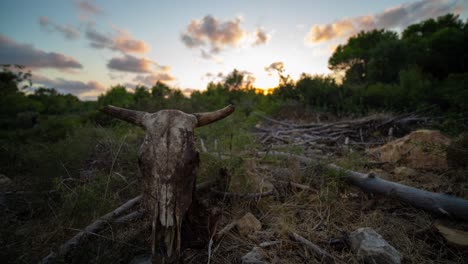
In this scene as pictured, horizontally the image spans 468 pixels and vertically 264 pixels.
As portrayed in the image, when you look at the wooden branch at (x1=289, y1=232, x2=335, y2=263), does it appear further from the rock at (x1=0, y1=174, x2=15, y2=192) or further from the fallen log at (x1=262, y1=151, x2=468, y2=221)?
the rock at (x1=0, y1=174, x2=15, y2=192)

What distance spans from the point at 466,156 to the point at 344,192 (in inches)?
88.8

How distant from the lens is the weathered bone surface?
5.16 feet

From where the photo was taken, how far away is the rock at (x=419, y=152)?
423 centimetres

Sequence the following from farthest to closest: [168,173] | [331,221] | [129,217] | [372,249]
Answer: [331,221], [129,217], [372,249], [168,173]

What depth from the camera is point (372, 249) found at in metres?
2.03

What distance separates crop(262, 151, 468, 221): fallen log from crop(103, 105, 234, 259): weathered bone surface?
2.94 m

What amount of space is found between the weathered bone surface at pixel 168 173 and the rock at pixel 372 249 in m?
1.76

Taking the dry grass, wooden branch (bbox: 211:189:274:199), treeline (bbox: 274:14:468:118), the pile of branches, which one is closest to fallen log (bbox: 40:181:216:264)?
wooden branch (bbox: 211:189:274:199)

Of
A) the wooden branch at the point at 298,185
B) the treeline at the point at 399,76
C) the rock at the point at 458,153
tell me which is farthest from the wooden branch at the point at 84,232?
the treeline at the point at 399,76

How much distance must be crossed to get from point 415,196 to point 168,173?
338 centimetres

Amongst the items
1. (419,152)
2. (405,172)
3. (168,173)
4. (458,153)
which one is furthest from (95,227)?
(419,152)

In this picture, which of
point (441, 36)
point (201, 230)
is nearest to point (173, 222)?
point (201, 230)

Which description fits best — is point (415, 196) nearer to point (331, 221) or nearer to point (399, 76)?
point (331, 221)

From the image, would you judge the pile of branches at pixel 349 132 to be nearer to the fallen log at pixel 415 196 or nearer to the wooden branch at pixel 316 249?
the fallen log at pixel 415 196
